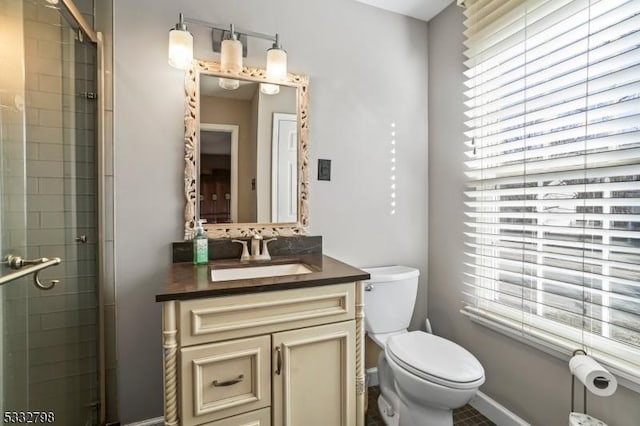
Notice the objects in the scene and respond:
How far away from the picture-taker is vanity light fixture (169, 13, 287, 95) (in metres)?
1.40

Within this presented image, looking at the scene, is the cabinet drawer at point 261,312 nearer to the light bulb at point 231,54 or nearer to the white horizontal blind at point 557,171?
the white horizontal blind at point 557,171

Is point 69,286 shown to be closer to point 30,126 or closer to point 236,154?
point 30,126

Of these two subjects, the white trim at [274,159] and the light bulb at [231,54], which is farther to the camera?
the white trim at [274,159]

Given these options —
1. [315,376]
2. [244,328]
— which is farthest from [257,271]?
[315,376]

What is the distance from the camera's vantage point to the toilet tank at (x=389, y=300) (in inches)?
67.2

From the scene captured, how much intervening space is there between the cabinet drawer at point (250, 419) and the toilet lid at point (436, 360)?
595 mm

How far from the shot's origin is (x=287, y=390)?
1154 millimetres

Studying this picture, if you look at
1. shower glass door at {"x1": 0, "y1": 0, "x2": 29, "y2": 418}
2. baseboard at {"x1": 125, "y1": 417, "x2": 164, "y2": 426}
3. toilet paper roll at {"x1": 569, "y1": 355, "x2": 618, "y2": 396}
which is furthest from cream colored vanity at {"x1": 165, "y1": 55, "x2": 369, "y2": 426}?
toilet paper roll at {"x1": 569, "y1": 355, "x2": 618, "y2": 396}

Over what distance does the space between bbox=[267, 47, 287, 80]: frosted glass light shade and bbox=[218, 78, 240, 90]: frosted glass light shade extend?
18 centimetres

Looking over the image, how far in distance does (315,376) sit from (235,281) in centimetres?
49

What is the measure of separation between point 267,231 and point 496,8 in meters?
1.66

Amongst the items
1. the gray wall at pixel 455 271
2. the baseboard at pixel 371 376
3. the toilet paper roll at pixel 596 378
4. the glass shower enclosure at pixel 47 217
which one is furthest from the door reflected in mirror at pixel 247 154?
the toilet paper roll at pixel 596 378

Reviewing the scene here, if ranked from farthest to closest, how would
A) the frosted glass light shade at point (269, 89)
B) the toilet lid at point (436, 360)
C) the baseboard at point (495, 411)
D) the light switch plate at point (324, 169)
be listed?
the light switch plate at point (324, 169) < the frosted glass light shade at point (269, 89) < the baseboard at point (495, 411) < the toilet lid at point (436, 360)

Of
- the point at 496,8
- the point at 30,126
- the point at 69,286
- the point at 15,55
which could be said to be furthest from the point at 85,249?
the point at 496,8
